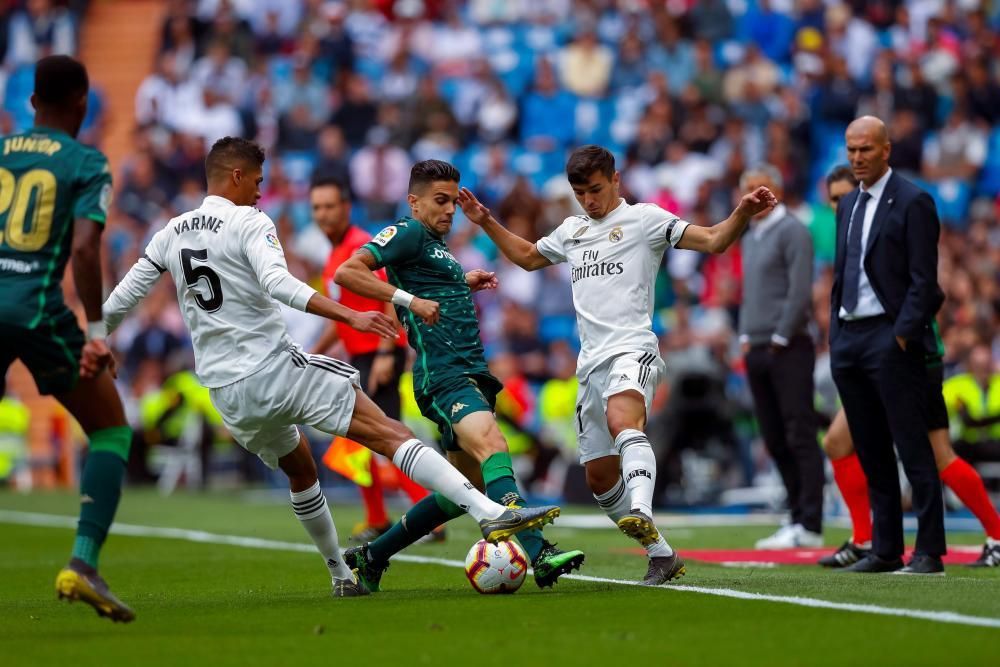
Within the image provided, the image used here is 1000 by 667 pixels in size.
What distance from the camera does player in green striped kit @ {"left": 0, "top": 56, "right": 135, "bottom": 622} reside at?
665 cm

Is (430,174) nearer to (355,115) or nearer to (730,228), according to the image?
(730,228)

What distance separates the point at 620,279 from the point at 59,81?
3.09 m

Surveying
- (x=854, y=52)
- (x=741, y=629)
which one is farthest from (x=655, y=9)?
(x=741, y=629)

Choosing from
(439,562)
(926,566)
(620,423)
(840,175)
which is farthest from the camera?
(840,175)

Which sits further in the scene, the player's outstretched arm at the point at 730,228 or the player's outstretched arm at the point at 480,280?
the player's outstretched arm at the point at 480,280

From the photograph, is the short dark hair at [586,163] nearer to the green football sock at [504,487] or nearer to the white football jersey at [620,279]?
the white football jersey at [620,279]

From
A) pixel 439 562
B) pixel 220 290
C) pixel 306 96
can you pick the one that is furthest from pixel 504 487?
pixel 306 96

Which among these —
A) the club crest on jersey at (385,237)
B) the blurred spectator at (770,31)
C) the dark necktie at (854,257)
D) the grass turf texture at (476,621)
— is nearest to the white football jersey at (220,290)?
the club crest on jersey at (385,237)

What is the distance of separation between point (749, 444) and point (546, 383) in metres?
2.62

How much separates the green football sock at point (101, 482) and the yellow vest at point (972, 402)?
1095cm

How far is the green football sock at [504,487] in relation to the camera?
7895 mm

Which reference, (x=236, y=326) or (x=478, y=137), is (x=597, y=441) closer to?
(x=236, y=326)

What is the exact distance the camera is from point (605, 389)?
8.57 metres

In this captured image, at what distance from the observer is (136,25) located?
30.1 meters
